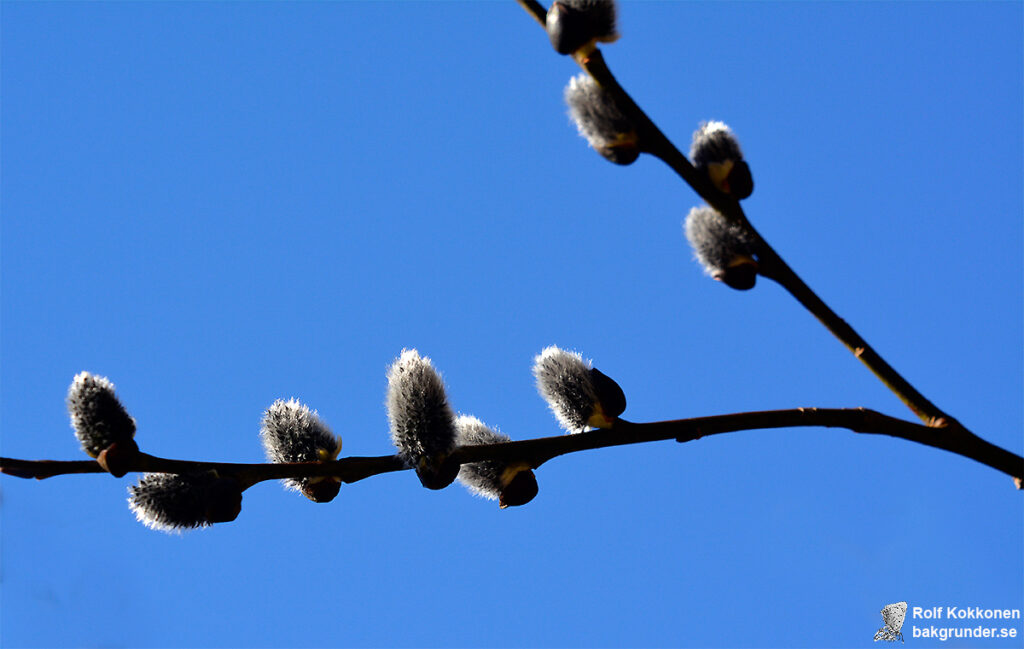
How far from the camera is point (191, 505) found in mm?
1560

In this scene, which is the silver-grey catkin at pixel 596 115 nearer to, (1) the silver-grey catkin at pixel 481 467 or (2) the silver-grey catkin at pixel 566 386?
(2) the silver-grey catkin at pixel 566 386

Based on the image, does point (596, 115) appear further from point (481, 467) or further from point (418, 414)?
point (481, 467)

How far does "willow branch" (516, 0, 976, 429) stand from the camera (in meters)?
1.38

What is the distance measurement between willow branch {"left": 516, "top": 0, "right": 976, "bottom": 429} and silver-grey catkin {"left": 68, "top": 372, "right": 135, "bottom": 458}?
922 millimetres

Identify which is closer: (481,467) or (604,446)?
(604,446)

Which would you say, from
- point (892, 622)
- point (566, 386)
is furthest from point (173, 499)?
point (892, 622)

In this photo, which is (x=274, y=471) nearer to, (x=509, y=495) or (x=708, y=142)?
(x=509, y=495)

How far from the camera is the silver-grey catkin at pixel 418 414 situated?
1587mm

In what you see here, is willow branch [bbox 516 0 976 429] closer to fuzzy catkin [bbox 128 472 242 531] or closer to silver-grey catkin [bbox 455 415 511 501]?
silver-grey catkin [bbox 455 415 511 501]

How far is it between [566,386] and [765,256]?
46cm

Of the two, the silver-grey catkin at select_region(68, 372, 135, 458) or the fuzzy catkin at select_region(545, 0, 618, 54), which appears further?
the silver-grey catkin at select_region(68, 372, 135, 458)

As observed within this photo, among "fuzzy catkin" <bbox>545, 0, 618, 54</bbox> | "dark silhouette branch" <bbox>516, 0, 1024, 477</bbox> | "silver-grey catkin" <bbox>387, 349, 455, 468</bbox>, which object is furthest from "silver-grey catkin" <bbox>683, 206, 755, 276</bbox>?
"silver-grey catkin" <bbox>387, 349, 455, 468</bbox>

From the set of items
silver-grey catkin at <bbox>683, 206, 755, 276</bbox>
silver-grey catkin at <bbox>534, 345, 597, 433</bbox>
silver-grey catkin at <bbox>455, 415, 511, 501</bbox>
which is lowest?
silver-grey catkin at <bbox>455, 415, 511, 501</bbox>

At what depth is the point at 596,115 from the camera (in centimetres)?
140
